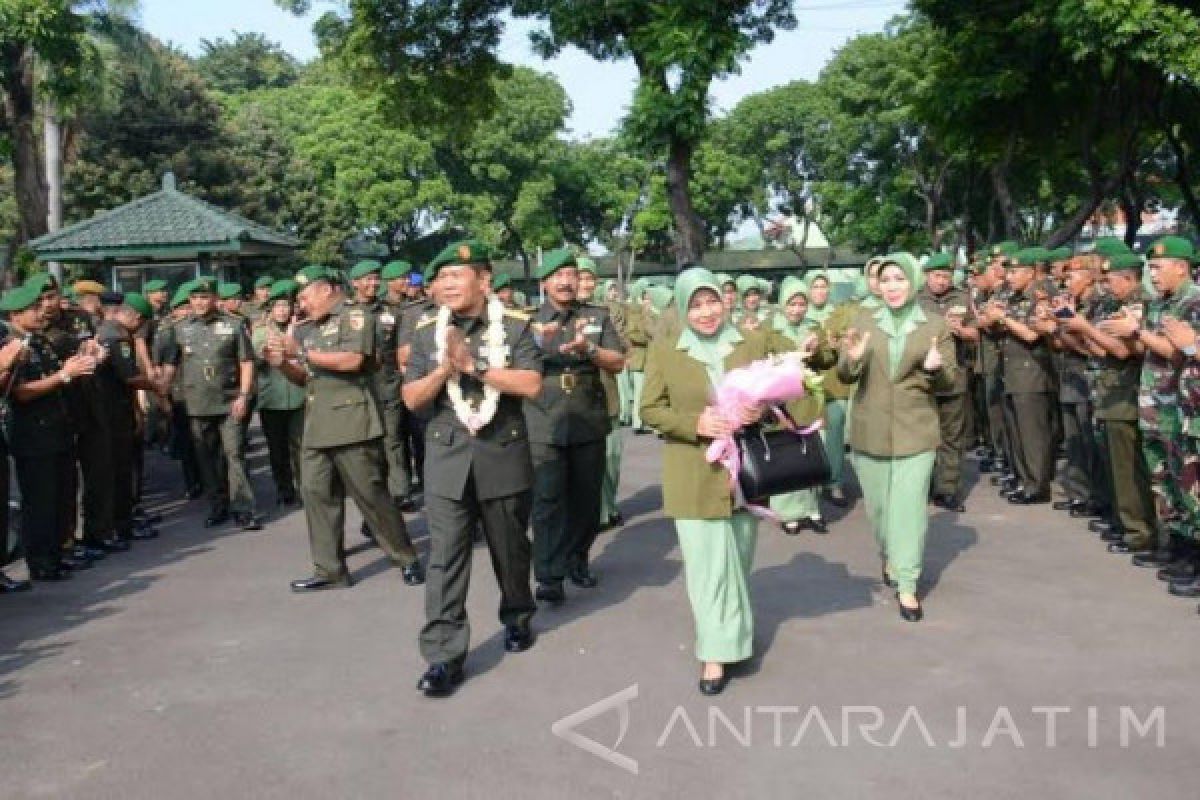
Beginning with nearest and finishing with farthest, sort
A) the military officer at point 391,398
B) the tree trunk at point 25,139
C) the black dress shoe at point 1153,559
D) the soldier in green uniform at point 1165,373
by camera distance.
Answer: the soldier in green uniform at point 1165,373, the black dress shoe at point 1153,559, the military officer at point 391,398, the tree trunk at point 25,139

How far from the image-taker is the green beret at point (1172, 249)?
21.3 ft

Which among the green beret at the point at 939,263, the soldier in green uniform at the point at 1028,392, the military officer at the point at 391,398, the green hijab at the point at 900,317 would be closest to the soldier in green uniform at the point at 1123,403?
the soldier in green uniform at the point at 1028,392

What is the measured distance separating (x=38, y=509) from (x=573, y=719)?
4628 mm

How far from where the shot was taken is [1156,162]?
32.9m

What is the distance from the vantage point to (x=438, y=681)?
16.7 feet

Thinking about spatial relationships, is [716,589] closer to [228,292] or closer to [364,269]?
[364,269]

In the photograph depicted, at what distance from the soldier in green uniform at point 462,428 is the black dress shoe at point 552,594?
1.37 metres

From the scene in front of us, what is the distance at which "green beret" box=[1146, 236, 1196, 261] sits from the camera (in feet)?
21.3

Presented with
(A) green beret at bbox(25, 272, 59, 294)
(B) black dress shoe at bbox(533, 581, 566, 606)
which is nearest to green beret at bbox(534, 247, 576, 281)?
(B) black dress shoe at bbox(533, 581, 566, 606)

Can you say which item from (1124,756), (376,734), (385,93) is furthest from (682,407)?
(385,93)

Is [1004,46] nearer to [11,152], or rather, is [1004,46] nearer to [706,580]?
[706,580]

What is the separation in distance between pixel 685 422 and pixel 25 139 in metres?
20.5

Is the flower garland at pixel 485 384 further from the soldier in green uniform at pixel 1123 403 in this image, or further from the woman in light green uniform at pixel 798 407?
the soldier in green uniform at pixel 1123 403

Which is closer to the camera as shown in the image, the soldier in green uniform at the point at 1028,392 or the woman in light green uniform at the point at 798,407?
the woman in light green uniform at the point at 798,407
